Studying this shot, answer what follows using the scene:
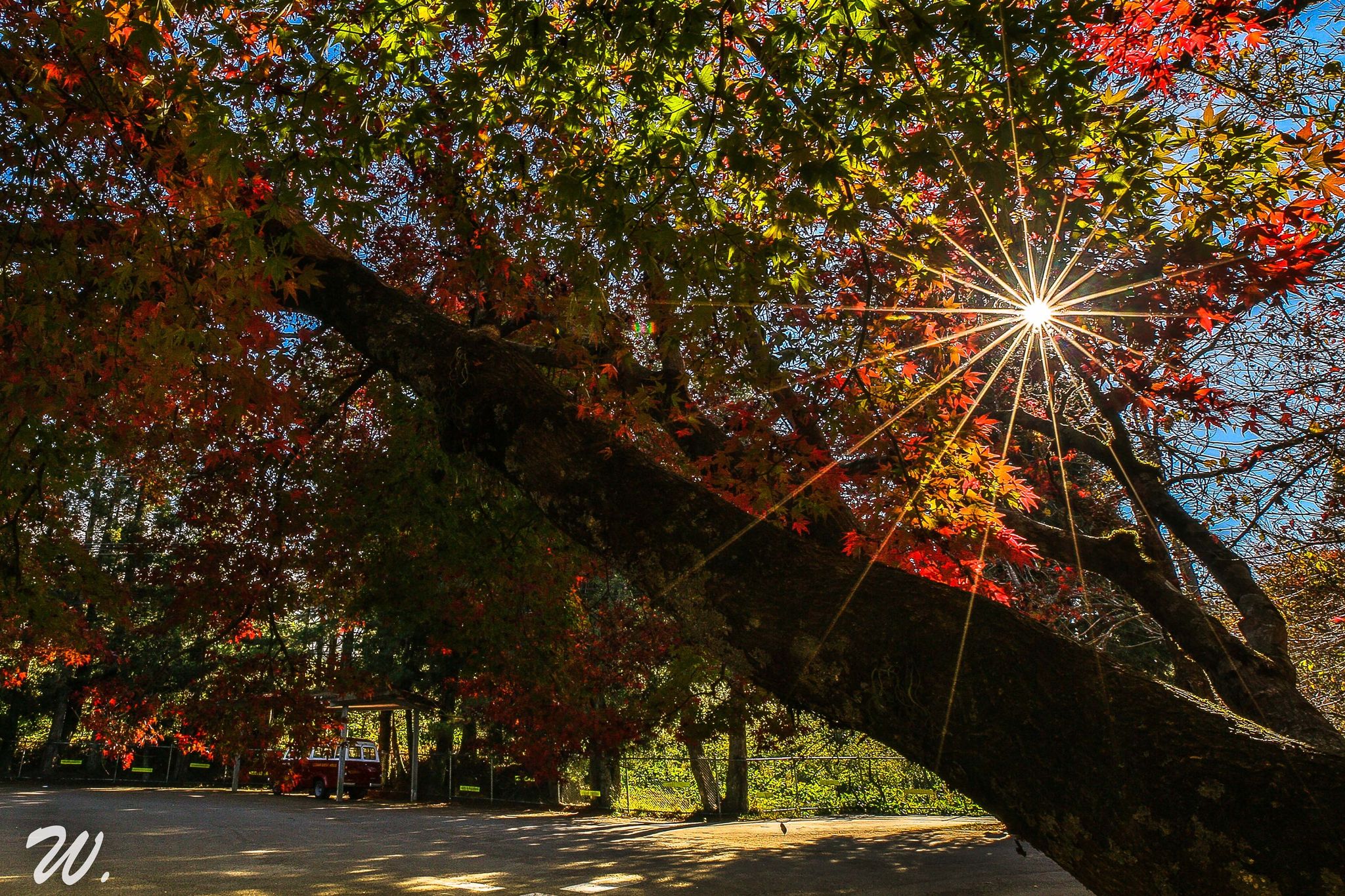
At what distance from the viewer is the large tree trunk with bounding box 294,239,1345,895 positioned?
178 centimetres

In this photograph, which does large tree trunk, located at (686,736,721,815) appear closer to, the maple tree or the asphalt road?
the asphalt road

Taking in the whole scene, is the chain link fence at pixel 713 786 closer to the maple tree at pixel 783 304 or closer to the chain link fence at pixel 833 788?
the chain link fence at pixel 833 788

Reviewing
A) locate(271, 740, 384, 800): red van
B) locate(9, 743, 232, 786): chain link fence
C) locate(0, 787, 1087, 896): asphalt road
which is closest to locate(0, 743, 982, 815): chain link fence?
locate(271, 740, 384, 800): red van

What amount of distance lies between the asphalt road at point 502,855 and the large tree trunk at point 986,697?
6.30 m

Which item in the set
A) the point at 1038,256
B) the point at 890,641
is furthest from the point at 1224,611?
the point at 890,641

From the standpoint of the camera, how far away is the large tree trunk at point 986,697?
1.78 m

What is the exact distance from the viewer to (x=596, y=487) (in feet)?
11.1

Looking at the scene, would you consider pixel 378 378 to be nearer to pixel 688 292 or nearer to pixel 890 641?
pixel 688 292

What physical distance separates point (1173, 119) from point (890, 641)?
3044mm

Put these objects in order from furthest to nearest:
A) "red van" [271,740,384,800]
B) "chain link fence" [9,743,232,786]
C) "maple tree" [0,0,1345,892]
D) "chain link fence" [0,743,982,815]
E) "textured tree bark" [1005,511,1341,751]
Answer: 1. "chain link fence" [9,743,232,786]
2. "red van" [271,740,384,800]
3. "chain link fence" [0,743,982,815]
4. "textured tree bark" [1005,511,1341,751]
5. "maple tree" [0,0,1345,892]

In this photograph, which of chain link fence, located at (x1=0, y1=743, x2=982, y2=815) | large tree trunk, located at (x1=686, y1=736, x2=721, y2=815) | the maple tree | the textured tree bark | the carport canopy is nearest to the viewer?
the maple tree

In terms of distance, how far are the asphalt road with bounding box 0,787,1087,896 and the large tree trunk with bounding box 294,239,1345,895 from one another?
6.30 metres

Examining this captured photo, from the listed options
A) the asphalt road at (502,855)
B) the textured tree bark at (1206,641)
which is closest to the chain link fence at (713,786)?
the asphalt road at (502,855)

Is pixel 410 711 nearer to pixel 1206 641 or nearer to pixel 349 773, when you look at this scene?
pixel 349 773
